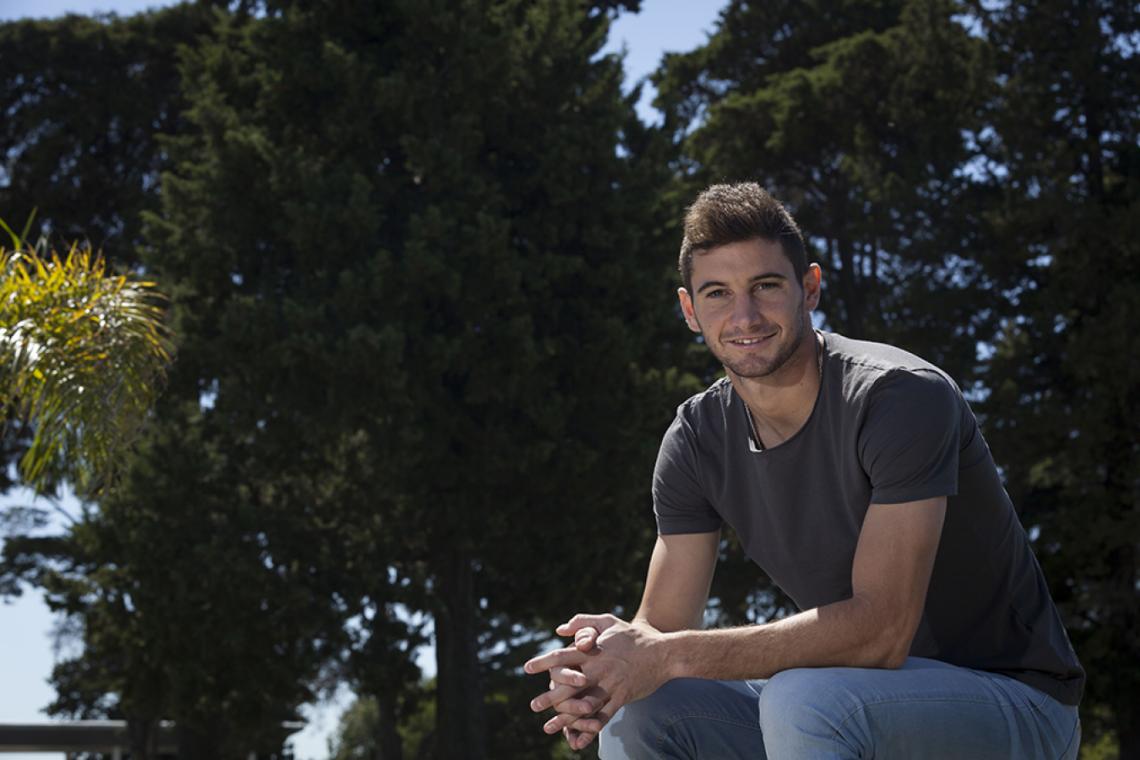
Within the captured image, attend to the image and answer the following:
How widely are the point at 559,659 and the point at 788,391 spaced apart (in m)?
0.73

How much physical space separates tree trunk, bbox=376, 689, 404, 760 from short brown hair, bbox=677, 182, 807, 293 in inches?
631

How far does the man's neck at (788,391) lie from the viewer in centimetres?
291

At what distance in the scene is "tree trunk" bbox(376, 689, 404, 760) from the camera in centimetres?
1878

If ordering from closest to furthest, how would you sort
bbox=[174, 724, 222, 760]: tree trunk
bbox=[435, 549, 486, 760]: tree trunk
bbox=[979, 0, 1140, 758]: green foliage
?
bbox=[435, 549, 486, 760]: tree trunk → bbox=[979, 0, 1140, 758]: green foliage → bbox=[174, 724, 222, 760]: tree trunk

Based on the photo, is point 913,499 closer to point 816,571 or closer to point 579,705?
point 816,571

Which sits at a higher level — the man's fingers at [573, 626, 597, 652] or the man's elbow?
the man's fingers at [573, 626, 597, 652]

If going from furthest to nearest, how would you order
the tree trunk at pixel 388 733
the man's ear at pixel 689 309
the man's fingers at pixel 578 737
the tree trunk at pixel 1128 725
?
1. the tree trunk at pixel 388 733
2. the tree trunk at pixel 1128 725
3. the man's ear at pixel 689 309
4. the man's fingers at pixel 578 737

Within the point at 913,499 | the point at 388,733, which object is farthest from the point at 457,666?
the point at 913,499

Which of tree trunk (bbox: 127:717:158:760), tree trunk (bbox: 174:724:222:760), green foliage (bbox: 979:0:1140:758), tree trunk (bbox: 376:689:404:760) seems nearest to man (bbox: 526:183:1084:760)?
green foliage (bbox: 979:0:1140:758)

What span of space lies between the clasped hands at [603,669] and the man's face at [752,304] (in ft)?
1.99

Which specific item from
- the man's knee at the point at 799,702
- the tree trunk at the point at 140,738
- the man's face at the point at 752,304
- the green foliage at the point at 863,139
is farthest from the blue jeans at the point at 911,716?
the tree trunk at the point at 140,738

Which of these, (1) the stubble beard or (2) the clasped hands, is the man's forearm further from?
(1) the stubble beard

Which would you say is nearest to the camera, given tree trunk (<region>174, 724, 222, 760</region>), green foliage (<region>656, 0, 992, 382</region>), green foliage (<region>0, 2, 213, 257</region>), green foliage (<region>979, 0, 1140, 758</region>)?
green foliage (<region>979, 0, 1140, 758</region>)

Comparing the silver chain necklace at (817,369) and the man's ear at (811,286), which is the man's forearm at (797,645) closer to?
the silver chain necklace at (817,369)
